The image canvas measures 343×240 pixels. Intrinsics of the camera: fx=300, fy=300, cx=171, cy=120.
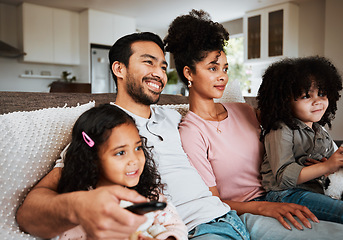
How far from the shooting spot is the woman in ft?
4.26

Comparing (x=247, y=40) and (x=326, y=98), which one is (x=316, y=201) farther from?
(x=247, y=40)

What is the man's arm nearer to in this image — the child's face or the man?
the man

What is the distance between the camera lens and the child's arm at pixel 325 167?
1092mm

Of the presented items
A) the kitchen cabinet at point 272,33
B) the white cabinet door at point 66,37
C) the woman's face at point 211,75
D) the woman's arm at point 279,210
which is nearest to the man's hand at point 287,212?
the woman's arm at point 279,210

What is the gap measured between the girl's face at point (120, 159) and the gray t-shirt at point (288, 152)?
2.03 feet

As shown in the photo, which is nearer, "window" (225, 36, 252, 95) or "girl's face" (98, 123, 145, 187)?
"girl's face" (98, 123, 145, 187)

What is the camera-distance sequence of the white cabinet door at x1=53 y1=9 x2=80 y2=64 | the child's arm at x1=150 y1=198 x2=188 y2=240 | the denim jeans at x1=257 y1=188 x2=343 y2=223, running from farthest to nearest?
1. the white cabinet door at x1=53 y1=9 x2=80 y2=64
2. the denim jeans at x1=257 y1=188 x2=343 y2=223
3. the child's arm at x1=150 y1=198 x2=188 y2=240

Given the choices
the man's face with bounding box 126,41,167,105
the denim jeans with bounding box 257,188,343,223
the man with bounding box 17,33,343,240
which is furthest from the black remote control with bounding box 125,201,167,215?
the denim jeans with bounding box 257,188,343,223

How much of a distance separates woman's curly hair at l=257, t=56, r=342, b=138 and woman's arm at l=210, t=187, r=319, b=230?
0.33 metres

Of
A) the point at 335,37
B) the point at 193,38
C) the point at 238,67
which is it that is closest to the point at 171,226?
the point at 193,38

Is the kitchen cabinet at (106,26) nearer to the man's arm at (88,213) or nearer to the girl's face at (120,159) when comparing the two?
the girl's face at (120,159)

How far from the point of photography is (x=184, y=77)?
151cm

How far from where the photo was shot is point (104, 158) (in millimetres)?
864

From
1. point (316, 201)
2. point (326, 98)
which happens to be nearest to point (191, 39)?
point (326, 98)
